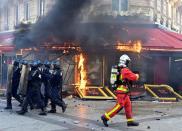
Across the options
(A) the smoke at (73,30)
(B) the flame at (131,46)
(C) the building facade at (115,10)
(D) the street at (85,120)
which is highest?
(C) the building facade at (115,10)

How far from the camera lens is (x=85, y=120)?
9.43m

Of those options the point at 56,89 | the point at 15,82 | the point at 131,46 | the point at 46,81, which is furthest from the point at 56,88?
the point at 131,46

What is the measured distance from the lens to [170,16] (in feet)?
77.6

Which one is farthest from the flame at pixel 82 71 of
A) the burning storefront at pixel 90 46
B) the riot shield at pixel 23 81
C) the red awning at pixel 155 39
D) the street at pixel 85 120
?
the riot shield at pixel 23 81

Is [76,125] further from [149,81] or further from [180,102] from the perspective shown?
[149,81]

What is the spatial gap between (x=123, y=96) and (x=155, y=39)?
828 cm

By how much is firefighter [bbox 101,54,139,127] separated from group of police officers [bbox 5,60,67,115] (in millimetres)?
2252

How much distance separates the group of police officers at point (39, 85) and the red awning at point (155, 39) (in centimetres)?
594

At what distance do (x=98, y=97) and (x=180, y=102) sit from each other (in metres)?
3.09

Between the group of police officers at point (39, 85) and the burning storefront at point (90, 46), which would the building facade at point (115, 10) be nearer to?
the burning storefront at point (90, 46)

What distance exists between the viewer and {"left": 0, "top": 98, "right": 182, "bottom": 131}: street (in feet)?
27.5

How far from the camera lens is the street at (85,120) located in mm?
8383

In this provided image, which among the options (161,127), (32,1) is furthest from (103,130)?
(32,1)

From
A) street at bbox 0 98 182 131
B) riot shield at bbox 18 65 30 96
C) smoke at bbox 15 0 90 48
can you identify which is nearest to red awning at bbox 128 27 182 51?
smoke at bbox 15 0 90 48
